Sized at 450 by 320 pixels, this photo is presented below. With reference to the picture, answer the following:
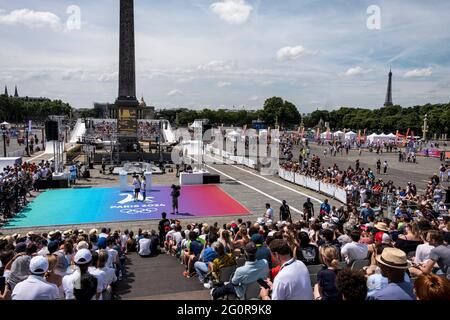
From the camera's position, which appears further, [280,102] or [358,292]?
[280,102]

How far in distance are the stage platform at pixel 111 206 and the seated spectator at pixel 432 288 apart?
16.4 m

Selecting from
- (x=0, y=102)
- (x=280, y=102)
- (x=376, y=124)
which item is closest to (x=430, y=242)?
(x=376, y=124)

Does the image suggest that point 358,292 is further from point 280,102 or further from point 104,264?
point 280,102

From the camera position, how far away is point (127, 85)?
47.4 m

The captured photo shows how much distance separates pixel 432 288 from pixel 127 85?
47.6 m

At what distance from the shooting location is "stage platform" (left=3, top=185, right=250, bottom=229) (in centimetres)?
1841

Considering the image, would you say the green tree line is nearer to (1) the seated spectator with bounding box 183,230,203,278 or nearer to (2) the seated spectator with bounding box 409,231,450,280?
(1) the seated spectator with bounding box 183,230,203,278

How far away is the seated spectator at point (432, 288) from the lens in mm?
3168

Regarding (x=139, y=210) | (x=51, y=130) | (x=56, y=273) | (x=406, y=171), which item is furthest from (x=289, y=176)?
(x=56, y=273)

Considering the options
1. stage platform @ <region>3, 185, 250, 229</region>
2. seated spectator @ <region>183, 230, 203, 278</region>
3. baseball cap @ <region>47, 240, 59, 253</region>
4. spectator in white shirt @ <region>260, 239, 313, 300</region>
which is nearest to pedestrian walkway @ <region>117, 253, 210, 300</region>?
seated spectator @ <region>183, 230, 203, 278</region>

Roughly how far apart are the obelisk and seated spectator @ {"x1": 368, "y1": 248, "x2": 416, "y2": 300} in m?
42.7

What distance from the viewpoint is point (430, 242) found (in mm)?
6363
